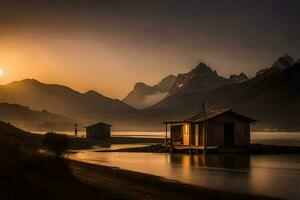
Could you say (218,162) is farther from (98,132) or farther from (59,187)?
(98,132)

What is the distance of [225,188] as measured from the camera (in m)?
28.2

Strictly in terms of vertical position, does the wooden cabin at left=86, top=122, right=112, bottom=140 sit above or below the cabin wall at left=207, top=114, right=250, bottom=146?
above

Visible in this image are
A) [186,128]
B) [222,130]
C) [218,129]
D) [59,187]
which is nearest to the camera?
[59,187]

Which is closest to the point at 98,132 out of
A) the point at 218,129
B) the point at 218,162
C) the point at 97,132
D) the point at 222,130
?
the point at 97,132

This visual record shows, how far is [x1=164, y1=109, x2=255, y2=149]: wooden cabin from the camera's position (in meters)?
63.3

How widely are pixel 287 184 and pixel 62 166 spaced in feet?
47.9

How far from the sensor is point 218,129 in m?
63.8

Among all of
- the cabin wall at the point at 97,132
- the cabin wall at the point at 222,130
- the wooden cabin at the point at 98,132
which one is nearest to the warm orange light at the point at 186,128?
the cabin wall at the point at 222,130

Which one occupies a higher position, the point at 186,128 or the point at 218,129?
the point at 186,128

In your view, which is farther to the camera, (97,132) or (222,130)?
(97,132)

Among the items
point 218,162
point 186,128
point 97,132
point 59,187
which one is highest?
point 97,132

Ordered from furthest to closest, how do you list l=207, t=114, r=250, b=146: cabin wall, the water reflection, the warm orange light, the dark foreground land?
the warm orange light → l=207, t=114, r=250, b=146: cabin wall → the water reflection → the dark foreground land

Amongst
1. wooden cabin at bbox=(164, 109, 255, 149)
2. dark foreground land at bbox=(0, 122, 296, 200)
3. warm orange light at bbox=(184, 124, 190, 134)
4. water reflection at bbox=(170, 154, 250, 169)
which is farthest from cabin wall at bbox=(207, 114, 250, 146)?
dark foreground land at bbox=(0, 122, 296, 200)

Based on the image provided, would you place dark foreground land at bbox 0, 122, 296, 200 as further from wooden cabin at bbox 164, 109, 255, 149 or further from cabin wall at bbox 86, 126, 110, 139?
cabin wall at bbox 86, 126, 110, 139
